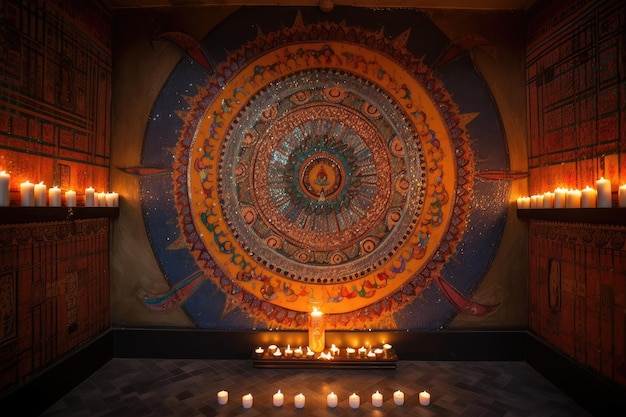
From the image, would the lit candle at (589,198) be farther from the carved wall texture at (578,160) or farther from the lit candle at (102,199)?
the lit candle at (102,199)

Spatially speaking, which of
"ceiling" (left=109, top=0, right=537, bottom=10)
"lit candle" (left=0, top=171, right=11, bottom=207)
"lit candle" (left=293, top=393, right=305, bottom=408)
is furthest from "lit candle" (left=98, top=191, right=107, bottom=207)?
"lit candle" (left=293, top=393, right=305, bottom=408)

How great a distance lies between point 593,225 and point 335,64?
2928 mm

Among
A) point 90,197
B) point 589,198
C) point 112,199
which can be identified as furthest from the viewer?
point 112,199

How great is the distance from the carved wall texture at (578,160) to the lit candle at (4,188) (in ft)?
15.1

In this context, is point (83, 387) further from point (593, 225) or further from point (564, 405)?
point (593, 225)

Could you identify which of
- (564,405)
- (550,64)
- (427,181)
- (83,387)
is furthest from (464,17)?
(83,387)

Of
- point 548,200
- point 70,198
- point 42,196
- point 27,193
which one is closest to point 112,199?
point 70,198

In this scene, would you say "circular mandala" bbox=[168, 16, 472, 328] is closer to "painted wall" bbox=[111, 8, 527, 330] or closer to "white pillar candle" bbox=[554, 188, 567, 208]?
"painted wall" bbox=[111, 8, 527, 330]

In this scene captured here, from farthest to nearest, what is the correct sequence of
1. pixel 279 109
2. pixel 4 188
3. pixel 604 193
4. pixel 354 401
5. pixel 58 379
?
pixel 279 109, pixel 58 379, pixel 354 401, pixel 604 193, pixel 4 188

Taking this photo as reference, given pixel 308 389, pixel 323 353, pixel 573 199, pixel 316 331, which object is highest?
pixel 573 199

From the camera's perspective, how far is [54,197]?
3.05 meters

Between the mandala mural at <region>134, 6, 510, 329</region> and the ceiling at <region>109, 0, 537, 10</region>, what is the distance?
228 mm

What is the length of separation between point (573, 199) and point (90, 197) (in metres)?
4.50

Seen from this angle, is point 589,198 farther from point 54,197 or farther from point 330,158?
point 54,197
